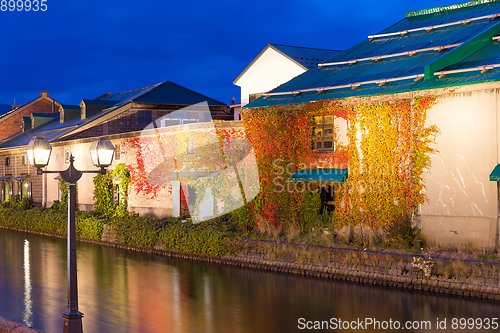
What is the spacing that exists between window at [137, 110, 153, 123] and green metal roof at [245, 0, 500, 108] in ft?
49.9

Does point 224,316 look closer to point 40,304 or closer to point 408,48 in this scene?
point 40,304

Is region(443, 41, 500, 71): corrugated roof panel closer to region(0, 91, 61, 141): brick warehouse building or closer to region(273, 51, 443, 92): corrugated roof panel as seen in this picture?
region(273, 51, 443, 92): corrugated roof panel

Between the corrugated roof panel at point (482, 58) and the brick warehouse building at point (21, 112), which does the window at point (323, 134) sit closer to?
the corrugated roof panel at point (482, 58)

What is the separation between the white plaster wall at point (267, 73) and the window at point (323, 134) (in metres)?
9.13

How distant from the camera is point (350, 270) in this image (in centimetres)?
1420

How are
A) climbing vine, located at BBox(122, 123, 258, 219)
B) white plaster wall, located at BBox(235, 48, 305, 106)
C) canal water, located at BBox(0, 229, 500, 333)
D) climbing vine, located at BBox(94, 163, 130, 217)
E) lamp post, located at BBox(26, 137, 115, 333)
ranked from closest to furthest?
lamp post, located at BBox(26, 137, 115, 333) < canal water, located at BBox(0, 229, 500, 333) < climbing vine, located at BBox(122, 123, 258, 219) < climbing vine, located at BBox(94, 163, 130, 217) < white plaster wall, located at BBox(235, 48, 305, 106)

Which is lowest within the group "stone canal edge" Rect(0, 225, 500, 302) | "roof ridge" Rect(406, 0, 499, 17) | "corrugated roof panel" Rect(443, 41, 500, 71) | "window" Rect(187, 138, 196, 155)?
"stone canal edge" Rect(0, 225, 500, 302)

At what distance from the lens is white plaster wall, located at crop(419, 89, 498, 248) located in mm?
14039

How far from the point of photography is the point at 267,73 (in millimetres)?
28438

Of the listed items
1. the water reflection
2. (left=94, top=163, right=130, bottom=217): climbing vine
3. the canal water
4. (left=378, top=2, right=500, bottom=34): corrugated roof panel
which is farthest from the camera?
(left=94, top=163, right=130, bottom=217): climbing vine

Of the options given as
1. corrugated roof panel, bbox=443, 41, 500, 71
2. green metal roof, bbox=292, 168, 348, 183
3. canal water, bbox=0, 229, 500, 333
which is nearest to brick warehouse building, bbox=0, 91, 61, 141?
canal water, bbox=0, 229, 500, 333

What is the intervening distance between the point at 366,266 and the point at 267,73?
1674 cm

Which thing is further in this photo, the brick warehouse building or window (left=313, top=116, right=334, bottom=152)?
the brick warehouse building

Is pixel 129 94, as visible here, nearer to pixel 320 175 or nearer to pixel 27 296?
pixel 320 175
